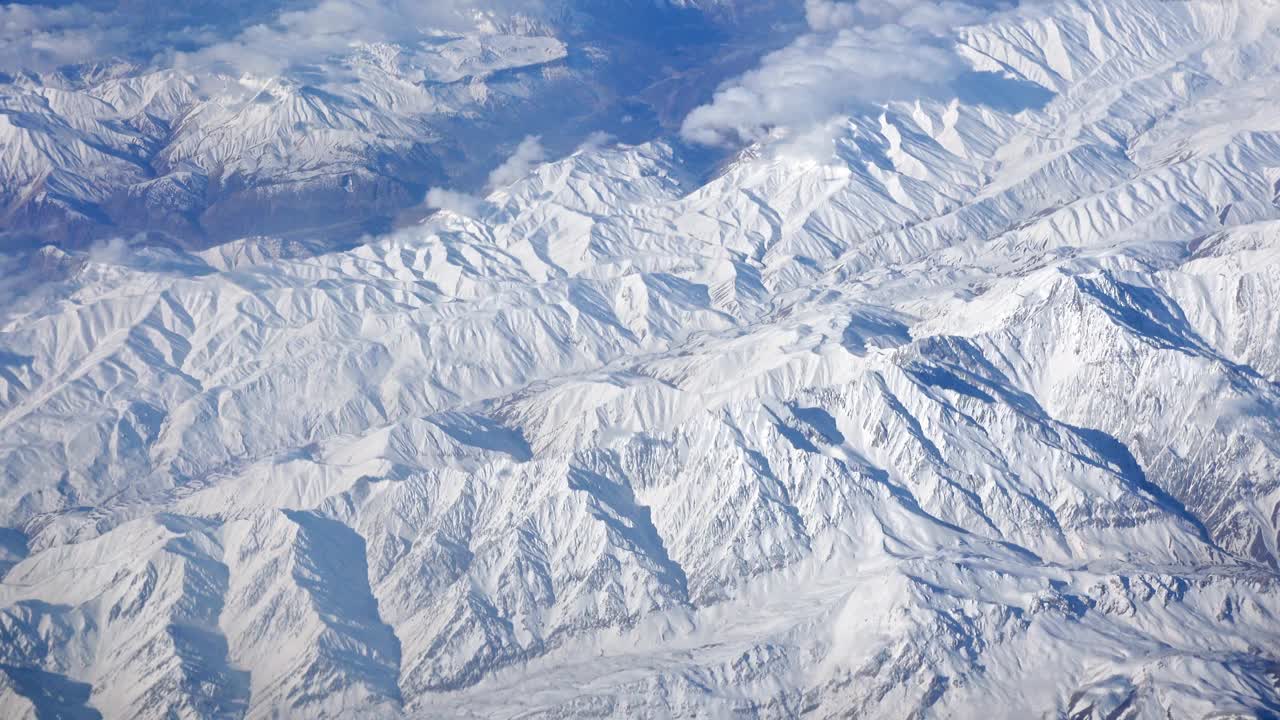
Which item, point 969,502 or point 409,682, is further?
point 969,502

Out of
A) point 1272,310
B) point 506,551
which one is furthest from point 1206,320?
point 506,551

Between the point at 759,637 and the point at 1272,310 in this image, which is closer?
the point at 759,637

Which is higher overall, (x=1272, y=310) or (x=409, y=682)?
(x=1272, y=310)

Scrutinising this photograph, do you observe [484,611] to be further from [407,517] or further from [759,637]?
[759,637]

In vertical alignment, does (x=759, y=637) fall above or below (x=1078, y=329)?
below

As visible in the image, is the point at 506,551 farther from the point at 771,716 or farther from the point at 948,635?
the point at 948,635

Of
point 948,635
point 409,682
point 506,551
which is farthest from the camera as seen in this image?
point 506,551

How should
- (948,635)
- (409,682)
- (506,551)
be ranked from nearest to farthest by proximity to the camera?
(948,635)
(409,682)
(506,551)

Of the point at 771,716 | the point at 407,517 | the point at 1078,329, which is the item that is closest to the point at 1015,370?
the point at 1078,329

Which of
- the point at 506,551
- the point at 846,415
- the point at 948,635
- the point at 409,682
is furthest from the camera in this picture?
the point at 846,415
